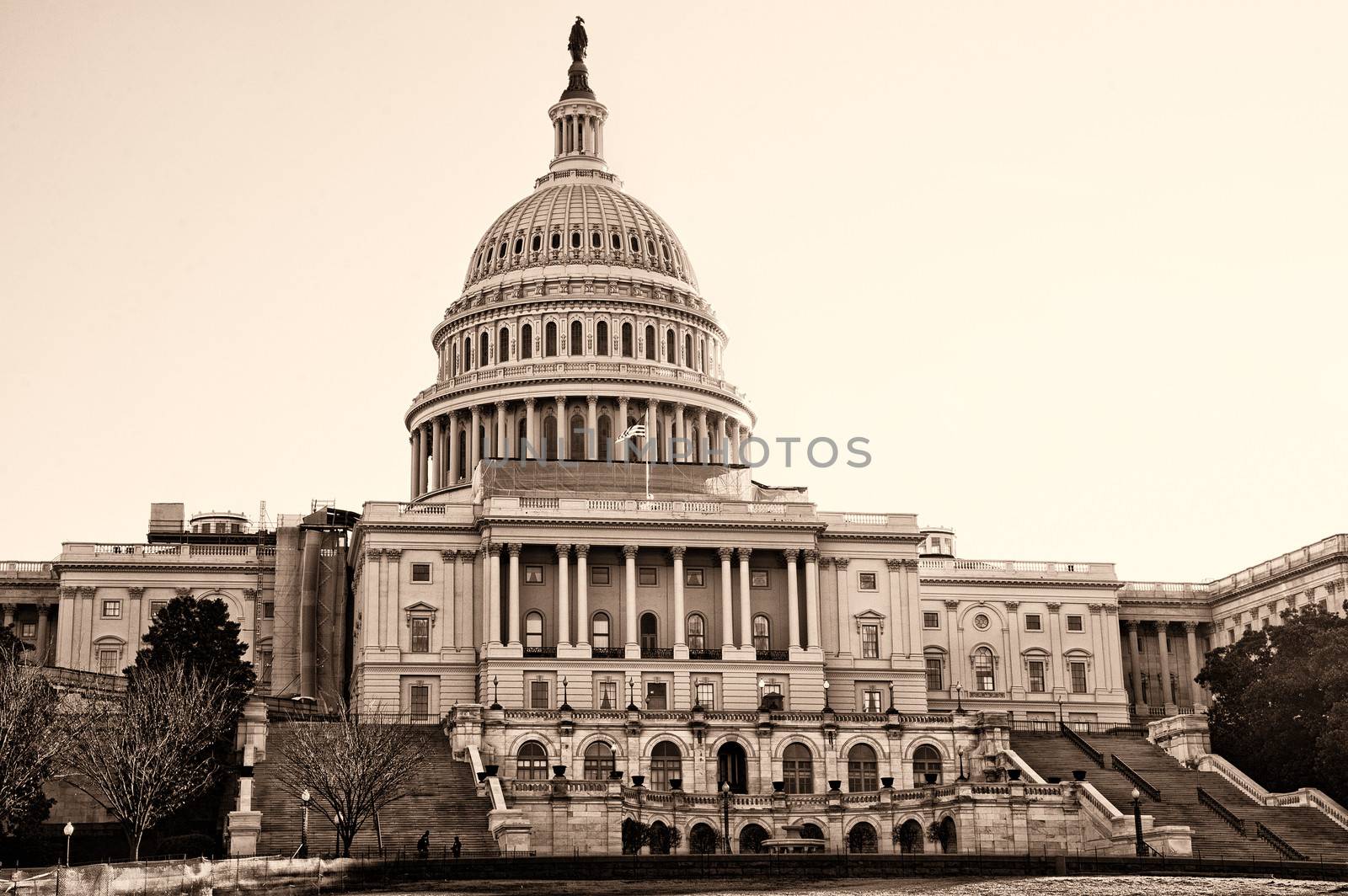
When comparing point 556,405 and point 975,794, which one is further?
point 556,405

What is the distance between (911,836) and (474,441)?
5833 cm

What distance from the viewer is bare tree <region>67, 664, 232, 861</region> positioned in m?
85.1

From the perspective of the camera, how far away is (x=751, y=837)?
100125 mm

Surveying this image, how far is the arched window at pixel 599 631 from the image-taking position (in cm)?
12519

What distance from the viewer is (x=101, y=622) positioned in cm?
13712

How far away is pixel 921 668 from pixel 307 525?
38775 mm

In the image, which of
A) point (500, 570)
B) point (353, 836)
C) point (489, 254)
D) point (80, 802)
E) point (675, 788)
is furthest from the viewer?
point (489, 254)

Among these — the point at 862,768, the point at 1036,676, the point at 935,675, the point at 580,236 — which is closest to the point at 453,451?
the point at 580,236

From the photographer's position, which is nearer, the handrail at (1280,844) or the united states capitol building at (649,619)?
the handrail at (1280,844)

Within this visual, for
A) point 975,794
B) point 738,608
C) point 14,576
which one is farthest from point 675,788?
point 14,576

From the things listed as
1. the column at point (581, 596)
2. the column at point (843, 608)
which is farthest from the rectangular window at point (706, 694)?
the column at point (843, 608)

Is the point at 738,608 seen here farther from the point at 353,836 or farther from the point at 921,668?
the point at 353,836

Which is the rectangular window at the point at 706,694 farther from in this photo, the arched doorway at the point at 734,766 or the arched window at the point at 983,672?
the arched window at the point at 983,672

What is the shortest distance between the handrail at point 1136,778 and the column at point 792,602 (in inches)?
931
